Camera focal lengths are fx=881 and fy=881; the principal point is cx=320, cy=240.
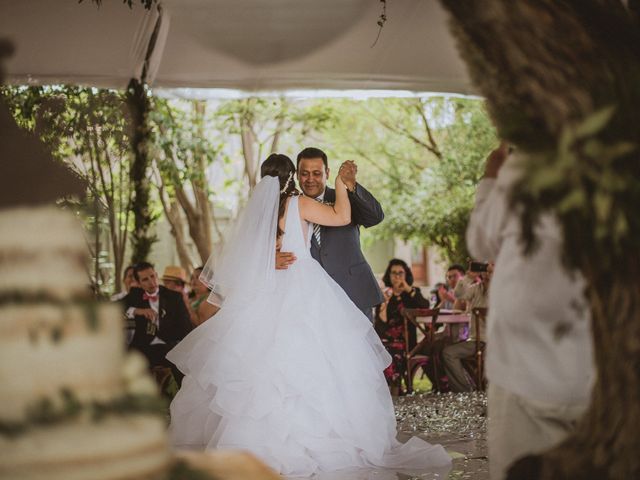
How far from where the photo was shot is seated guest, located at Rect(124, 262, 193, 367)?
809 cm

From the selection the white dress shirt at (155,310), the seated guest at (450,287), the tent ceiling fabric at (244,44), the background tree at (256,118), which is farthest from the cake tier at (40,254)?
the background tree at (256,118)

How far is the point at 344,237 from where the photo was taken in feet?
21.4

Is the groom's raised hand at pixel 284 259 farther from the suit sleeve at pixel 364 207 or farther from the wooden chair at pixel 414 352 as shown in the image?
the wooden chair at pixel 414 352

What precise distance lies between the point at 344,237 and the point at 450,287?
589 cm

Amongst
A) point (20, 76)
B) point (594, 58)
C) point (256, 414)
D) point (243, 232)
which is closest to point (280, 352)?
point (256, 414)

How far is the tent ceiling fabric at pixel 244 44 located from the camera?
7.95m

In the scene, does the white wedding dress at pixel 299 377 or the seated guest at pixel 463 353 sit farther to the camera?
the seated guest at pixel 463 353

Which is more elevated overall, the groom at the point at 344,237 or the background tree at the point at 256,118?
the background tree at the point at 256,118

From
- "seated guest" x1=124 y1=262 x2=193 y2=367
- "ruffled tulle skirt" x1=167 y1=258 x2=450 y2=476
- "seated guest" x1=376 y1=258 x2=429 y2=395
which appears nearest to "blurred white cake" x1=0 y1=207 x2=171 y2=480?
"ruffled tulle skirt" x1=167 y1=258 x2=450 y2=476

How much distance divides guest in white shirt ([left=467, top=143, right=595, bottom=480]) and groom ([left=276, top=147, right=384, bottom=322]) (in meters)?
3.37

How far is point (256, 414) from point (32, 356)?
3623 mm

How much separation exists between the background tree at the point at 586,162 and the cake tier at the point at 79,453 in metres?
1.14

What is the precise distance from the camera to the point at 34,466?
1.83 meters

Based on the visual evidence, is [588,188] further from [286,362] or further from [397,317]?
[397,317]
